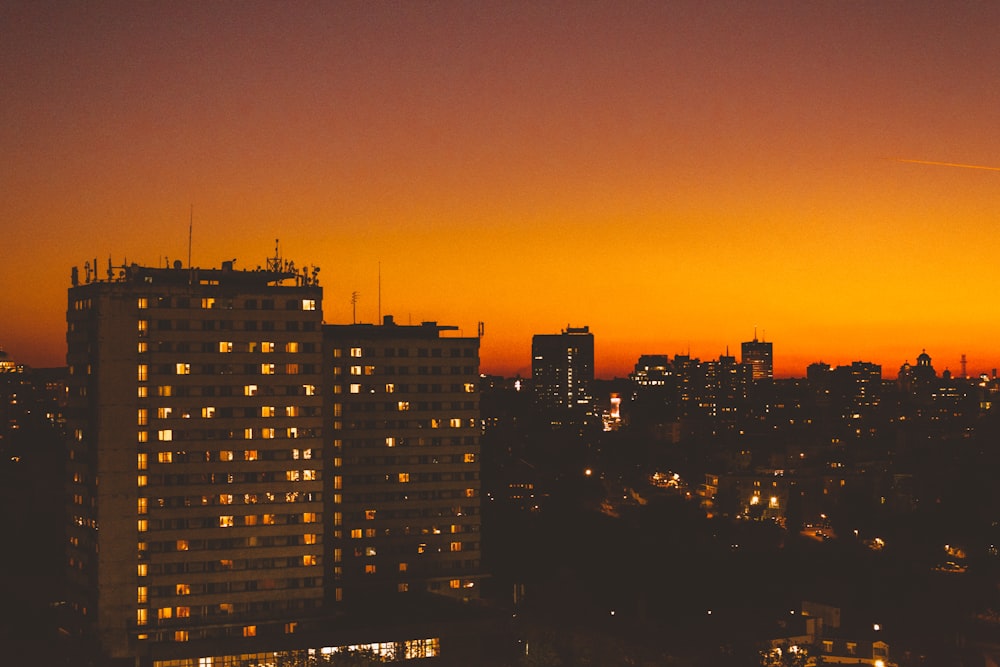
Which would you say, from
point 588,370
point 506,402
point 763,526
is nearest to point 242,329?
point 763,526

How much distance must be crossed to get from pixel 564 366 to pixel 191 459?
4769 inches

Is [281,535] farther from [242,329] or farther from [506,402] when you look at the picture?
[506,402]

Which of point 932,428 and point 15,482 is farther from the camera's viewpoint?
point 932,428

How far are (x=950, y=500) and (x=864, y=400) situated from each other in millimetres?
64738

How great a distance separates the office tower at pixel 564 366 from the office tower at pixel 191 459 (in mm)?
112264

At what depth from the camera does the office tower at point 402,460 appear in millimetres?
38531

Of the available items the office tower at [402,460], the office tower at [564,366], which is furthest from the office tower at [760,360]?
the office tower at [402,460]

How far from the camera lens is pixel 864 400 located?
5128 inches

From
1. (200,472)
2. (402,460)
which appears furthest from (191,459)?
(402,460)

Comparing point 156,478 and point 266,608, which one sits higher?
point 156,478

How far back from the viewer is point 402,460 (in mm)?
39250

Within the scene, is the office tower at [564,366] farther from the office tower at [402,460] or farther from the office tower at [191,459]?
the office tower at [191,459]

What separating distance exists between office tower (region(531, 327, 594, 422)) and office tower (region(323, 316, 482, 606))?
105m

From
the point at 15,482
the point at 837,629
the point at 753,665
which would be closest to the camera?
the point at 753,665
